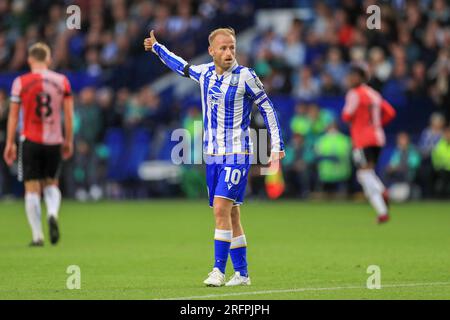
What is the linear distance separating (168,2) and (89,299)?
2112cm

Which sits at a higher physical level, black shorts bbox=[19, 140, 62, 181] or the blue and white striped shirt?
the blue and white striped shirt

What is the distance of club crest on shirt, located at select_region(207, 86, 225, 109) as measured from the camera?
10422 mm

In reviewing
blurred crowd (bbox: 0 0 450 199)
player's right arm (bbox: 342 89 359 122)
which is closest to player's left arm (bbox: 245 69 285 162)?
player's right arm (bbox: 342 89 359 122)

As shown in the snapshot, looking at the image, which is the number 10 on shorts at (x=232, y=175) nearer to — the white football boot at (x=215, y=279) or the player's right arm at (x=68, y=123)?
the white football boot at (x=215, y=279)

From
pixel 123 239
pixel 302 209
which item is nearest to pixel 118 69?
pixel 302 209

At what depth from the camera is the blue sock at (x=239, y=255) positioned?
34.6 feet

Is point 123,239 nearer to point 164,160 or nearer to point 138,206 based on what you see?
point 138,206

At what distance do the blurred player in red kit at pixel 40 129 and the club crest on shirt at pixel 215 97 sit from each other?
15.3 ft

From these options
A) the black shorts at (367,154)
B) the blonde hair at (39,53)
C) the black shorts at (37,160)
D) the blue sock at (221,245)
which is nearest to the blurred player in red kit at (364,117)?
the black shorts at (367,154)

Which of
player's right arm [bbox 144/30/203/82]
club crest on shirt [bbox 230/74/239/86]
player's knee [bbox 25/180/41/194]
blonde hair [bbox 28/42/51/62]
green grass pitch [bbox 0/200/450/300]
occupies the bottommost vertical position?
green grass pitch [bbox 0/200/450/300]

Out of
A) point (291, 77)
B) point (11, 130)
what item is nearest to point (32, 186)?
point (11, 130)

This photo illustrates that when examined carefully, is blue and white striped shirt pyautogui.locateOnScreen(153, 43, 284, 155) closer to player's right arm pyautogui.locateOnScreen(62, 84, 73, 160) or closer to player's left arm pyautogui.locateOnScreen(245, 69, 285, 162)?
player's left arm pyautogui.locateOnScreen(245, 69, 285, 162)

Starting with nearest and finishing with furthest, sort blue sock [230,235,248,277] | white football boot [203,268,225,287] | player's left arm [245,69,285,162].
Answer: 1. white football boot [203,268,225,287]
2. player's left arm [245,69,285,162]
3. blue sock [230,235,248,277]

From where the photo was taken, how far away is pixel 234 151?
10367 millimetres
